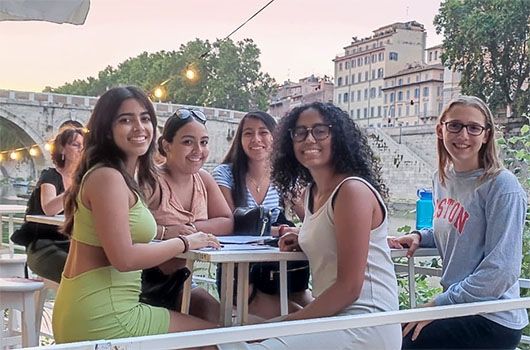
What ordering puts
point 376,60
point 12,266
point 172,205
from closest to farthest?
point 172,205 → point 12,266 → point 376,60

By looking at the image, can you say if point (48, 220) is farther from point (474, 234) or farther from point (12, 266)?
point (474, 234)

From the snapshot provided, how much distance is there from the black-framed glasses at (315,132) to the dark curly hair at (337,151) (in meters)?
0.01

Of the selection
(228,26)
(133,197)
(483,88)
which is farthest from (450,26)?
(133,197)

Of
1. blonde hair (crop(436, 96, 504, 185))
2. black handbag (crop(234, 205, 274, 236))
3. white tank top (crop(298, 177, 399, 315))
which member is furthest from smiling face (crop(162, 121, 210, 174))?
blonde hair (crop(436, 96, 504, 185))

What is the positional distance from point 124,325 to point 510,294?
958 millimetres

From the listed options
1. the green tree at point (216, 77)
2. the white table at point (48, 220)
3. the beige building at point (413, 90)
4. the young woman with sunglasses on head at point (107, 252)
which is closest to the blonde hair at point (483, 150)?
the young woman with sunglasses on head at point (107, 252)

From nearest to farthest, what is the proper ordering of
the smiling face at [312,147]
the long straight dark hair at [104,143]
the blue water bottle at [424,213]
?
the long straight dark hair at [104,143] → the smiling face at [312,147] → the blue water bottle at [424,213]

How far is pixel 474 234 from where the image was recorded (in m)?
1.52

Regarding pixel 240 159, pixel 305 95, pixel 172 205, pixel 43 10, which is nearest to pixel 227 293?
pixel 172 205

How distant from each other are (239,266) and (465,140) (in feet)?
2.23

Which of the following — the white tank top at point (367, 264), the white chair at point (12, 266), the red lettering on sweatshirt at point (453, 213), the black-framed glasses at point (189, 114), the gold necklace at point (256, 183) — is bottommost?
the white chair at point (12, 266)

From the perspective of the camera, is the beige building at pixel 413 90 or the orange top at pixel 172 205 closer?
the orange top at pixel 172 205

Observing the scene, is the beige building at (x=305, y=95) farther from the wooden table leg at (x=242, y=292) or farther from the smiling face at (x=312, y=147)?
Result: the wooden table leg at (x=242, y=292)

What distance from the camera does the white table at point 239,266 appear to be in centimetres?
135
